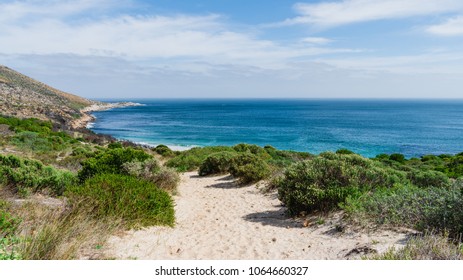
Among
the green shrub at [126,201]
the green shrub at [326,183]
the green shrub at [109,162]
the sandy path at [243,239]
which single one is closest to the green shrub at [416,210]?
the sandy path at [243,239]

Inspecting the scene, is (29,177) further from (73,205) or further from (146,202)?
(146,202)

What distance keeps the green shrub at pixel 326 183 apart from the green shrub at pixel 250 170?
492 cm

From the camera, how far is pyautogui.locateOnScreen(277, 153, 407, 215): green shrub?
849 cm

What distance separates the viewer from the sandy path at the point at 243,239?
18.8 feet

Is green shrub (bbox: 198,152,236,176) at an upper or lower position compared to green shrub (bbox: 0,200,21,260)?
lower

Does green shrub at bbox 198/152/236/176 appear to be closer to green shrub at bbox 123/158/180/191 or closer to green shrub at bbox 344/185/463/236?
green shrub at bbox 123/158/180/191

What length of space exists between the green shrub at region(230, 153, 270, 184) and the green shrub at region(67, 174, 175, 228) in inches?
270

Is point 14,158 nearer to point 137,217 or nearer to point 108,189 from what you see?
point 108,189

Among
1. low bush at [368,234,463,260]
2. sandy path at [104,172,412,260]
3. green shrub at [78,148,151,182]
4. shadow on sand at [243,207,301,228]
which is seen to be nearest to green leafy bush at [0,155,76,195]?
green shrub at [78,148,151,182]

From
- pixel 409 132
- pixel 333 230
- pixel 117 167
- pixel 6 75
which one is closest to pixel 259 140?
pixel 409 132

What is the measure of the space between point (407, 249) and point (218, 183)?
39.8 feet

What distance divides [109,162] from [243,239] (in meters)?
7.27

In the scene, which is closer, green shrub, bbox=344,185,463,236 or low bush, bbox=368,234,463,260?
low bush, bbox=368,234,463,260

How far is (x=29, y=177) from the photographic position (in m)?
8.56
